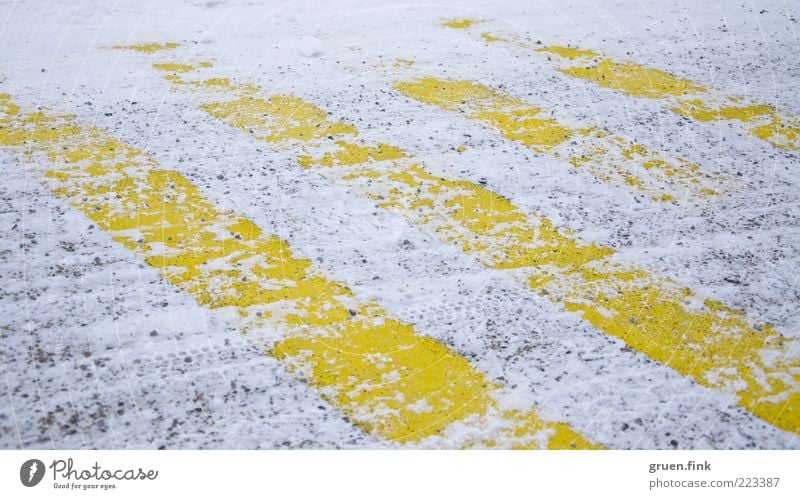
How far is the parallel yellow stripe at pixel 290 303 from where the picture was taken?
217 cm

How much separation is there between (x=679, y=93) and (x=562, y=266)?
1.89 m

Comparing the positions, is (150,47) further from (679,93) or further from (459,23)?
(679,93)

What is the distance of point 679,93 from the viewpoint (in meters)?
4.29

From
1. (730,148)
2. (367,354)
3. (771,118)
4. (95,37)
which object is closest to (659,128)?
(730,148)

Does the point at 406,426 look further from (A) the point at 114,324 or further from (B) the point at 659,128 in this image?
(B) the point at 659,128

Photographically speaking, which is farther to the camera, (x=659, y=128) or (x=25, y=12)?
(x=25, y=12)

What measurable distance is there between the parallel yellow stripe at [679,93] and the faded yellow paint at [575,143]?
56 centimetres

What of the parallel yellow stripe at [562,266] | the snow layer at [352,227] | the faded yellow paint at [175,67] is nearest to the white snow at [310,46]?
the snow layer at [352,227]

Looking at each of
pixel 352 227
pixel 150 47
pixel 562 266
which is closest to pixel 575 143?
pixel 562 266

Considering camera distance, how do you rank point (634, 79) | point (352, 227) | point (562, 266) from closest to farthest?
point (562, 266) < point (352, 227) < point (634, 79)

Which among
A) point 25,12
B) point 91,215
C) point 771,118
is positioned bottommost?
point 771,118

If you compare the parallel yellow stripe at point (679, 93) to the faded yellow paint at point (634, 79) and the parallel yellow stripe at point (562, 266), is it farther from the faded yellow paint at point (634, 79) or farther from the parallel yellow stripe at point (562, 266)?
the parallel yellow stripe at point (562, 266)

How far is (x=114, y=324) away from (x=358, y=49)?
8.82 ft

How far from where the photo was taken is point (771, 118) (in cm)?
409
